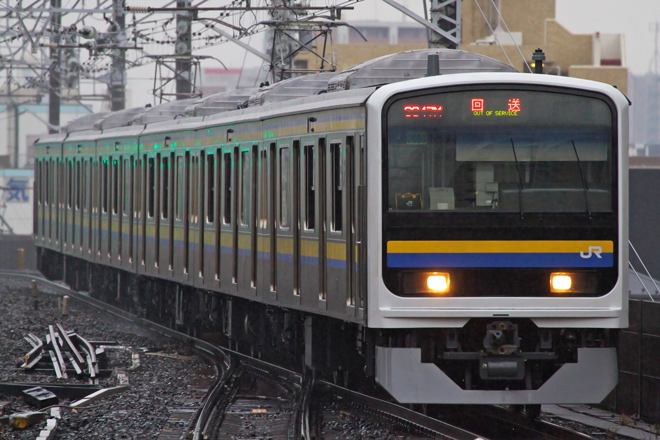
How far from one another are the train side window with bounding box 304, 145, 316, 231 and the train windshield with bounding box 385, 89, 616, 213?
1702mm

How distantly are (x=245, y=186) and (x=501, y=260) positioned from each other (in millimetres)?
4379

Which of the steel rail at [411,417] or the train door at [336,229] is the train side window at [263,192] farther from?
the train door at [336,229]

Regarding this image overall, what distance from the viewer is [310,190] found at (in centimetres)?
1089

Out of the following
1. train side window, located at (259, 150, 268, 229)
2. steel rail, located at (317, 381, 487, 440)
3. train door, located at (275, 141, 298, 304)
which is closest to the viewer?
steel rail, located at (317, 381, 487, 440)

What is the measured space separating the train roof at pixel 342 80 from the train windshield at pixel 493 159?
0.71m

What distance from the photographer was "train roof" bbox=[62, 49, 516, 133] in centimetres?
1053

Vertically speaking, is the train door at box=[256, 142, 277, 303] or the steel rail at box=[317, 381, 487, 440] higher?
the train door at box=[256, 142, 277, 303]

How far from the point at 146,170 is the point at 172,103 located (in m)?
1.80

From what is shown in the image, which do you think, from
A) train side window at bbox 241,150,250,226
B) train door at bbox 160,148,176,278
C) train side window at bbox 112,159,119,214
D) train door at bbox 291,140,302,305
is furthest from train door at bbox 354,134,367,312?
train side window at bbox 112,159,119,214

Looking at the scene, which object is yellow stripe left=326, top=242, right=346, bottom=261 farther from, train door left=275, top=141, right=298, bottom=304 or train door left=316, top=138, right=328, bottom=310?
train door left=275, top=141, right=298, bottom=304

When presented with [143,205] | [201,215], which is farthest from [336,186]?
[143,205]

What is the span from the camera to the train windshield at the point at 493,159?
9.19 metres

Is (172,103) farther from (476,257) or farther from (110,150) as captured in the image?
(476,257)

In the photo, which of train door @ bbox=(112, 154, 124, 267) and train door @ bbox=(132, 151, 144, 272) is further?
train door @ bbox=(112, 154, 124, 267)
